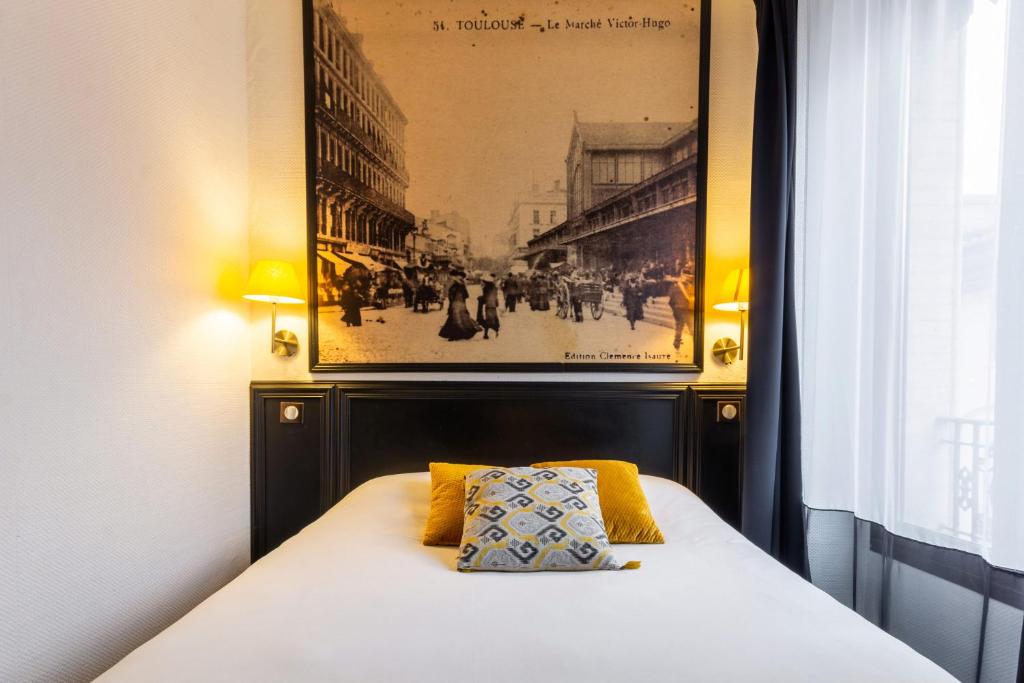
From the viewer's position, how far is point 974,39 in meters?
1.25

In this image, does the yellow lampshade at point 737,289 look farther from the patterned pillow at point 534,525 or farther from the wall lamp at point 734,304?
the patterned pillow at point 534,525

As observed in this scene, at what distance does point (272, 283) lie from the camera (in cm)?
208

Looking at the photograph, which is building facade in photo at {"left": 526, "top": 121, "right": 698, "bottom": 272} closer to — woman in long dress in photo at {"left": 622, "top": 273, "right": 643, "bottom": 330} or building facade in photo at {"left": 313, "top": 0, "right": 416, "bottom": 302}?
woman in long dress in photo at {"left": 622, "top": 273, "right": 643, "bottom": 330}

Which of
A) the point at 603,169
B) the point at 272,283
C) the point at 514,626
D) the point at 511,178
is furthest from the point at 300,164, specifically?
the point at 514,626

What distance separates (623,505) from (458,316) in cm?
104

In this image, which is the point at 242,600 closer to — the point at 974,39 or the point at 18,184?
the point at 18,184

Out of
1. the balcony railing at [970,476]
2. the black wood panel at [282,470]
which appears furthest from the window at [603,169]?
the black wood panel at [282,470]

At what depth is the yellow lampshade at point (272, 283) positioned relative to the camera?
6.81 ft

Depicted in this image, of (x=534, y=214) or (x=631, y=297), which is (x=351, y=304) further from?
(x=631, y=297)

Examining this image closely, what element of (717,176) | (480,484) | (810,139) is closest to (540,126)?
(717,176)

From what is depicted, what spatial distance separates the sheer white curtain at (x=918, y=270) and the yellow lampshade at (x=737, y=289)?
0.21 meters

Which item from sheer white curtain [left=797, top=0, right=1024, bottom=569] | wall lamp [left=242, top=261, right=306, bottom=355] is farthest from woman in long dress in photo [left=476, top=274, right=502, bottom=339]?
sheer white curtain [left=797, top=0, right=1024, bottom=569]

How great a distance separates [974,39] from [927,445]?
1030mm

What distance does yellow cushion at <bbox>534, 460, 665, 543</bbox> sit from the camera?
62.5 inches
